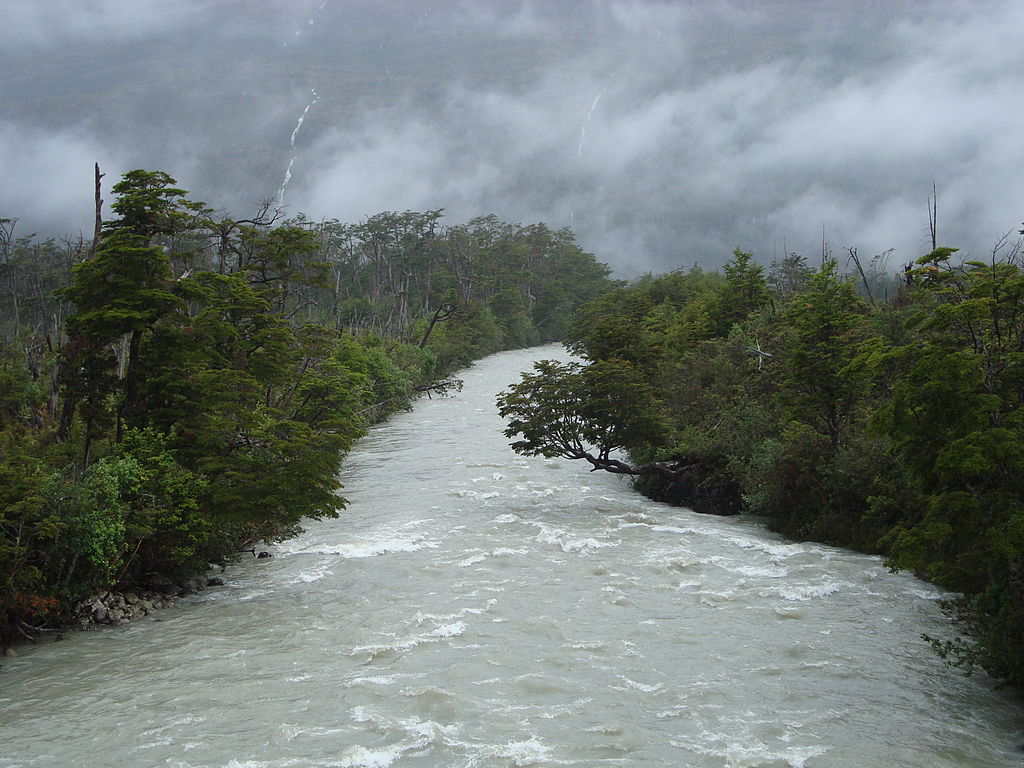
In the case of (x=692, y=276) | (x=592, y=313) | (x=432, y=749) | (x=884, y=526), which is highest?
(x=692, y=276)

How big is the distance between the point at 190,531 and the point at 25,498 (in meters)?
2.85

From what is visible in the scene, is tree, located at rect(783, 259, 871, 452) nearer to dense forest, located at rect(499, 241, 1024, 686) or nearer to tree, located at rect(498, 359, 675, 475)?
dense forest, located at rect(499, 241, 1024, 686)

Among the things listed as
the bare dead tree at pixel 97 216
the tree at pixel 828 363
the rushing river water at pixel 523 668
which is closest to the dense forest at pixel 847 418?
the tree at pixel 828 363

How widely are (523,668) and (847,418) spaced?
1108cm

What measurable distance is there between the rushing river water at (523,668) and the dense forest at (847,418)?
1.22 m

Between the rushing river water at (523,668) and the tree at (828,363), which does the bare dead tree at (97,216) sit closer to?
the rushing river water at (523,668)

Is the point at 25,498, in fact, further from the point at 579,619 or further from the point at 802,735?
the point at 802,735

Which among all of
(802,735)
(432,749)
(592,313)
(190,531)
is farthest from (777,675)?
(592,313)

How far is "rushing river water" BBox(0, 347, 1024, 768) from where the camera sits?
850 cm

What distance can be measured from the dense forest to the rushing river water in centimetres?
122

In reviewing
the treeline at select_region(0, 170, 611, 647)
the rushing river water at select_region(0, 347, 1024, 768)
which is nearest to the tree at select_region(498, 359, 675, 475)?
the rushing river water at select_region(0, 347, 1024, 768)

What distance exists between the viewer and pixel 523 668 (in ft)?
35.1

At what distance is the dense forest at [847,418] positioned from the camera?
8.44 metres

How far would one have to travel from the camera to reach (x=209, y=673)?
410 inches
